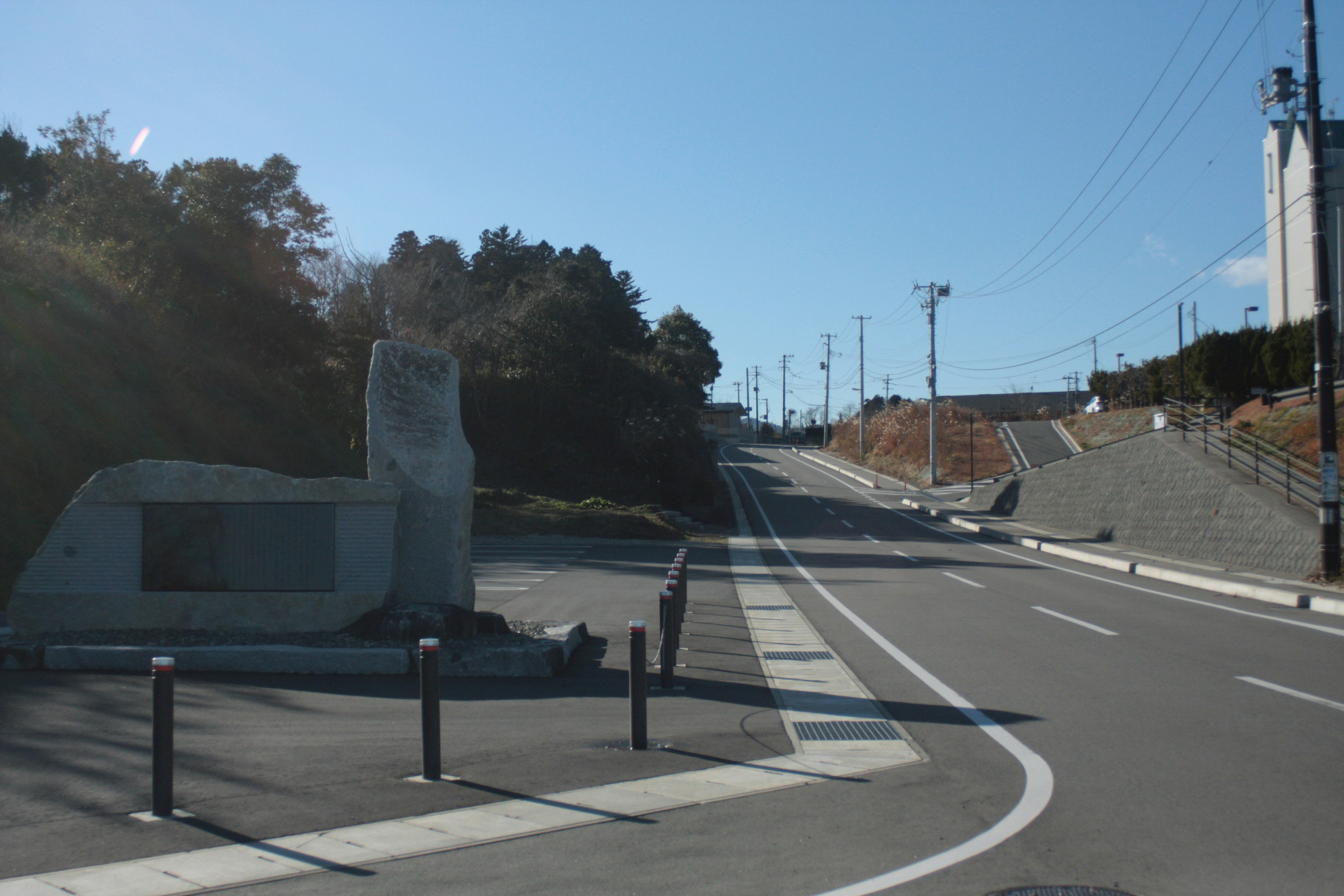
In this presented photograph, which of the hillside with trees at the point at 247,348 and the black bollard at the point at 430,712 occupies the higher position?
the hillside with trees at the point at 247,348

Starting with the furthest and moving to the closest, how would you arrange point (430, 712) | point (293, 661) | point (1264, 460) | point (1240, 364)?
point (1240, 364), point (1264, 460), point (293, 661), point (430, 712)

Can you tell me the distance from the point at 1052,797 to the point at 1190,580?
1449 centimetres

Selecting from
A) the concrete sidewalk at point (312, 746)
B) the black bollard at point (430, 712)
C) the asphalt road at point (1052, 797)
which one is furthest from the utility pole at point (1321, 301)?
the black bollard at point (430, 712)

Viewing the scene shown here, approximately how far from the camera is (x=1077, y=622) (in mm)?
12438

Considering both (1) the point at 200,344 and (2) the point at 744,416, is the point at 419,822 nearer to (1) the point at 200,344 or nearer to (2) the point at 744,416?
(1) the point at 200,344

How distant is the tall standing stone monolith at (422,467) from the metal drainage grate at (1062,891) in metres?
7.04

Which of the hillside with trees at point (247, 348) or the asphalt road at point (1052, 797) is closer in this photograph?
→ the asphalt road at point (1052, 797)

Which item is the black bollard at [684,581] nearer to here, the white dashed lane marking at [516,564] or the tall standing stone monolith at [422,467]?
the tall standing stone monolith at [422,467]

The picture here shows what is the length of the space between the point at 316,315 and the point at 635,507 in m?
13.9

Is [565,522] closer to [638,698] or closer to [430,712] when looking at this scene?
[638,698]

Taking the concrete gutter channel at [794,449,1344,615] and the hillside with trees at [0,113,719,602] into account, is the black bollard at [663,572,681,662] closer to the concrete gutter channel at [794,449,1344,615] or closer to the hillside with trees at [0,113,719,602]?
the concrete gutter channel at [794,449,1344,615]

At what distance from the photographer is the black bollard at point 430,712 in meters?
5.61

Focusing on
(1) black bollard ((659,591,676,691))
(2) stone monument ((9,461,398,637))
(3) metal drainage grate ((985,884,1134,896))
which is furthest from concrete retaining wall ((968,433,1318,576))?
(2) stone monument ((9,461,398,637))

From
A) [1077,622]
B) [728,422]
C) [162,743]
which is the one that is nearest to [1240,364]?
[1077,622]
